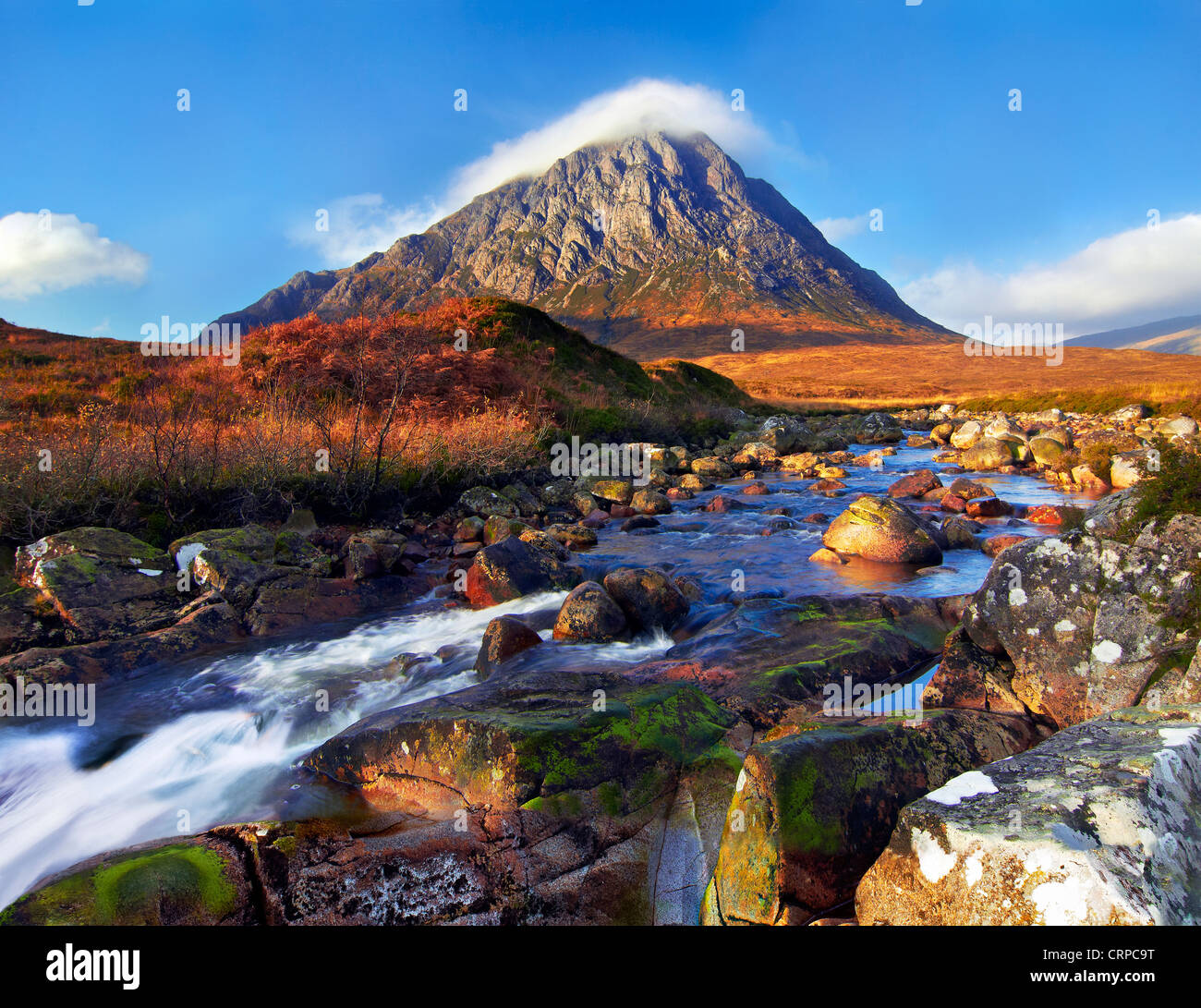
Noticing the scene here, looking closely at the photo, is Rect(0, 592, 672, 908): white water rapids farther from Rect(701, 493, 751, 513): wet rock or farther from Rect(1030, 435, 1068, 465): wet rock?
Rect(1030, 435, 1068, 465): wet rock

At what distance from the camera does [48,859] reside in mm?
4527

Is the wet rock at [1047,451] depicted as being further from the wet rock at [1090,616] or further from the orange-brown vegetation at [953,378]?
the wet rock at [1090,616]

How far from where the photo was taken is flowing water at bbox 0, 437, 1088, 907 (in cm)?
491

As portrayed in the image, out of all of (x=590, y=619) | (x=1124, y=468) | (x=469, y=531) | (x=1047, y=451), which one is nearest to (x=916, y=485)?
(x=1124, y=468)

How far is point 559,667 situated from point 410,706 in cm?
202

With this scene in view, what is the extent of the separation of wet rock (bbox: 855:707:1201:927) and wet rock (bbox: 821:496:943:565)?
851cm

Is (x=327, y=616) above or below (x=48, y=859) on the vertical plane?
above

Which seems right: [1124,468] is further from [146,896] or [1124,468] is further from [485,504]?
[146,896]

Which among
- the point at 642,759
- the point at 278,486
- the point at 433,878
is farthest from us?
the point at 278,486

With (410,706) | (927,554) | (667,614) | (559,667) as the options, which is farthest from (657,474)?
(410,706)

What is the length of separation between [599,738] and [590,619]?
3636 mm

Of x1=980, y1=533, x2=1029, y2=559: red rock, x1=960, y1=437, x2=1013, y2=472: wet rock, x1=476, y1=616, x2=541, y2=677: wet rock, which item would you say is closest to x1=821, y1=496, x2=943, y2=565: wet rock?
x1=980, y1=533, x2=1029, y2=559: red rock
